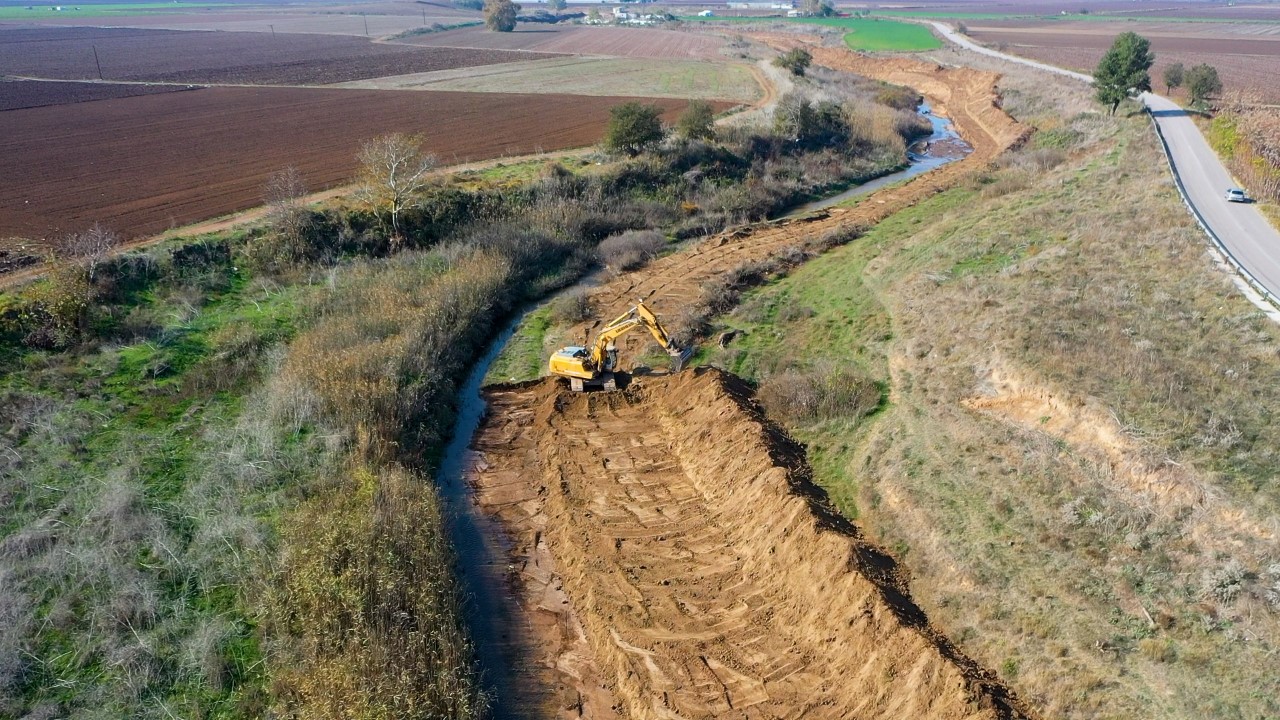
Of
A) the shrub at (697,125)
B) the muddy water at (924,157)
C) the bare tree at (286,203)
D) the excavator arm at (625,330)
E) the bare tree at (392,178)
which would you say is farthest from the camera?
the shrub at (697,125)

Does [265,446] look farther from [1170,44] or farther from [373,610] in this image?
[1170,44]

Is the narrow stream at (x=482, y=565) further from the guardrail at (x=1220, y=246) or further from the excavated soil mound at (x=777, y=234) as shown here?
the guardrail at (x=1220, y=246)

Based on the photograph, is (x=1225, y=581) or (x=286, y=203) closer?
(x=1225, y=581)

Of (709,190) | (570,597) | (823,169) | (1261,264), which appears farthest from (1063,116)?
(570,597)

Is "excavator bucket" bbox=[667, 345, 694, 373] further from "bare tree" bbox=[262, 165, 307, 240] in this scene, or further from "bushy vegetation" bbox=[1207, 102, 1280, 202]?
"bushy vegetation" bbox=[1207, 102, 1280, 202]

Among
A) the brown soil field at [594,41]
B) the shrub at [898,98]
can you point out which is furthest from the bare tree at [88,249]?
the brown soil field at [594,41]

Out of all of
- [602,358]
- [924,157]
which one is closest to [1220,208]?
[602,358]

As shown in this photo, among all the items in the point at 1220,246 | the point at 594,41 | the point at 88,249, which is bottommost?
the point at 1220,246

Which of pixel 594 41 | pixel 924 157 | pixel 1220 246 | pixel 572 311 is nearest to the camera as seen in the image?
pixel 1220 246
